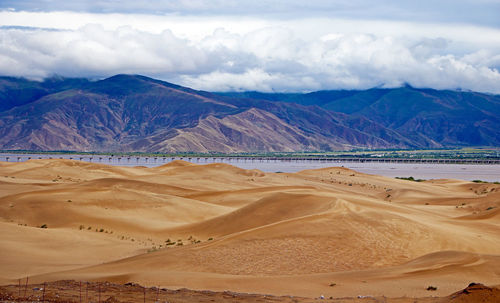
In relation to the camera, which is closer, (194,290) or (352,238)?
(194,290)

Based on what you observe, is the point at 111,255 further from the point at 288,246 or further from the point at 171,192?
the point at 171,192

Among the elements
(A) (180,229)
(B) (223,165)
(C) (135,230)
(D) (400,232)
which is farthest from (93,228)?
(B) (223,165)

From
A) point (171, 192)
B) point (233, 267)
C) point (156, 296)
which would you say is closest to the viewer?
point (156, 296)

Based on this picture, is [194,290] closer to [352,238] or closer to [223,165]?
[352,238]

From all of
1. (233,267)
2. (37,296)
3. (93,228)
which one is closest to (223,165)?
(93,228)

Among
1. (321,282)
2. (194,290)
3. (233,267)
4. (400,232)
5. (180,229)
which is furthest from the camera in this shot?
(180,229)

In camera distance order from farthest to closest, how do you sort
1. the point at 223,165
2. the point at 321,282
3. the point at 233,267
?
the point at 223,165
the point at 233,267
the point at 321,282
